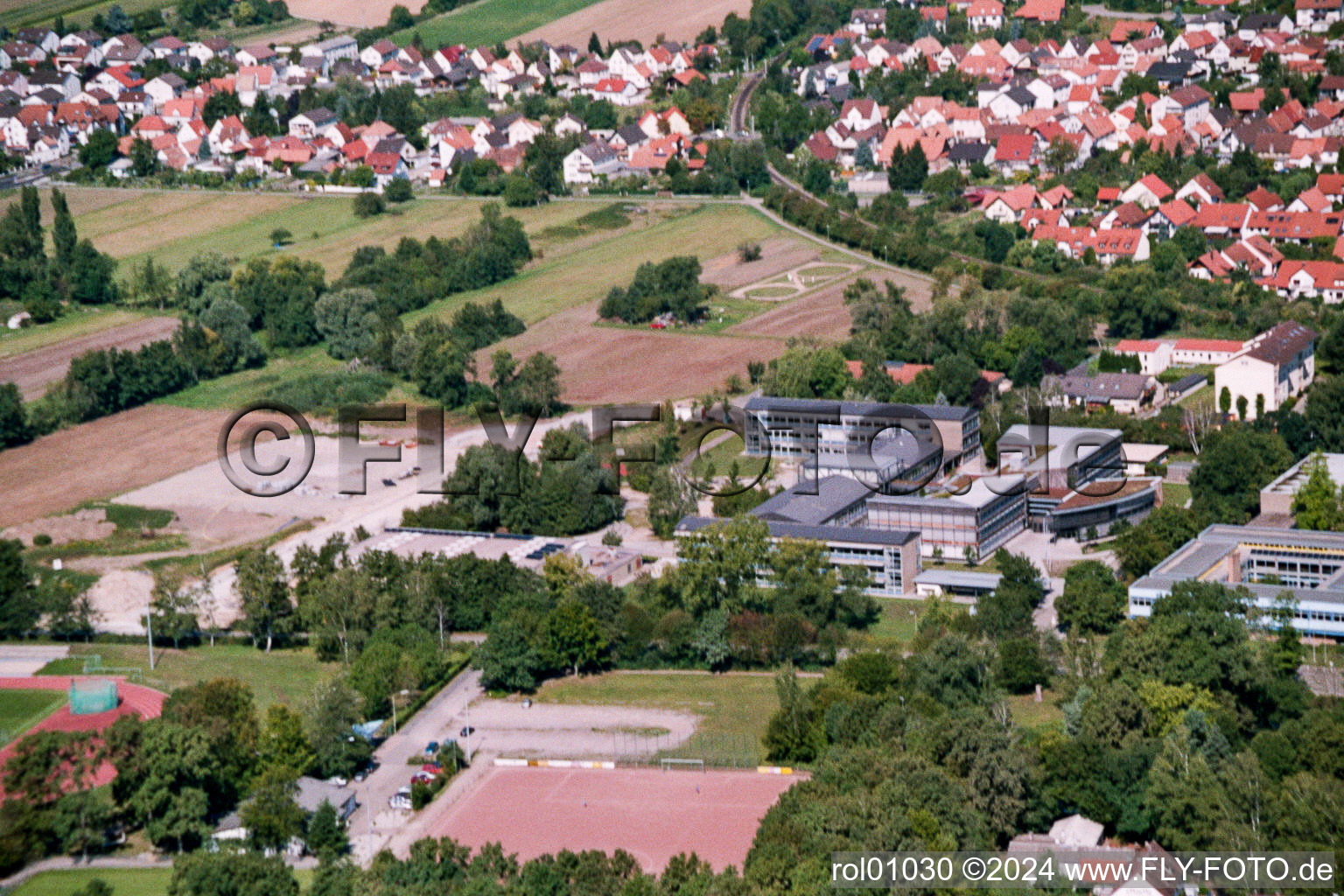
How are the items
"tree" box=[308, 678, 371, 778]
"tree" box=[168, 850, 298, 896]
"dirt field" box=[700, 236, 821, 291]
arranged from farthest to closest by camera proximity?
"dirt field" box=[700, 236, 821, 291], "tree" box=[308, 678, 371, 778], "tree" box=[168, 850, 298, 896]

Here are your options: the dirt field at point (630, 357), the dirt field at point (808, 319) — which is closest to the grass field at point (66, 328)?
the dirt field at point (630, 357)

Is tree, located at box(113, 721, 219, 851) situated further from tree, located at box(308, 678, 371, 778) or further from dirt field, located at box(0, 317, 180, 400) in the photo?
dirt field, located at box(0, 317, 180, 400)

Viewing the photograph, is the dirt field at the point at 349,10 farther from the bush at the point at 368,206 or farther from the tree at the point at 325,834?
the tree at the point at 325,834

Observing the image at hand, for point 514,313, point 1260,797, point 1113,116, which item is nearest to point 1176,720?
point 1260,797

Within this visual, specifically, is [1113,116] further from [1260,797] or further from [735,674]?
[1260,797]

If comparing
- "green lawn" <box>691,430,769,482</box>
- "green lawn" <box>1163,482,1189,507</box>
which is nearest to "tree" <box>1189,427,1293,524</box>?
"green lawn" <box>1163,482,1189,507</box>
